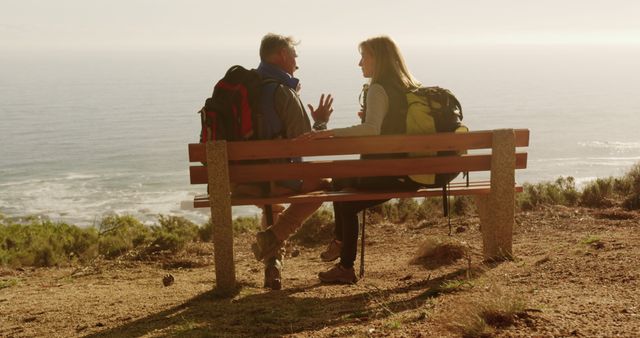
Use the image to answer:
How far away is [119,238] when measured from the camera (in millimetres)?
10781

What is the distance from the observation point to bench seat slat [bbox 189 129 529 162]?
6.50 meters

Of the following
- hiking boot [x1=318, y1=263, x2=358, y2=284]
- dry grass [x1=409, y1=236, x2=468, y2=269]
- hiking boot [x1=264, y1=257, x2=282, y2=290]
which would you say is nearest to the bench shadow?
hiking boot [x1=264, y1=257, x2=282, y2=290]

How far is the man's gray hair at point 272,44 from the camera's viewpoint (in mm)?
7020

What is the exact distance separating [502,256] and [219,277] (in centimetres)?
248

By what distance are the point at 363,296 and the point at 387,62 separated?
1.90 meters

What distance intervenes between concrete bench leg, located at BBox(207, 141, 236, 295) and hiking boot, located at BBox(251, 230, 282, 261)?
1.16 feet

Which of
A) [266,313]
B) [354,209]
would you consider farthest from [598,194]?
[266,313]

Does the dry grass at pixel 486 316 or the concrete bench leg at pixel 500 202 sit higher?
the concrete bench leg at pixel 500 202

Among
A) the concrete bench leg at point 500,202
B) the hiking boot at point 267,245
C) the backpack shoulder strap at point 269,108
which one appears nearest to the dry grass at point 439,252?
the concrete bench leg at point 500,202

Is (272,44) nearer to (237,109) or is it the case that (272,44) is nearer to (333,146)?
(237,109)

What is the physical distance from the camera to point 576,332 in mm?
4598

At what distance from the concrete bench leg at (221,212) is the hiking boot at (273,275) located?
0.37m

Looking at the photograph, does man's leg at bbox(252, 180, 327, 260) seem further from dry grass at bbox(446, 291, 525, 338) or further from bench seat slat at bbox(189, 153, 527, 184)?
dry grass at bbox(446, 291, 525, 338)

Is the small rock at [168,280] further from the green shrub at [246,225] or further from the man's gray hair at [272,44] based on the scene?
the green shrub at [246,225]
